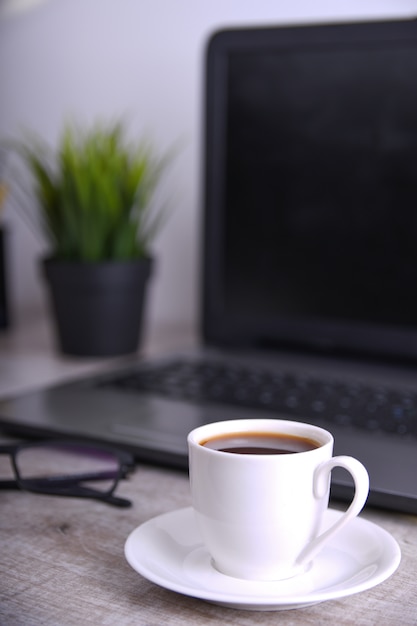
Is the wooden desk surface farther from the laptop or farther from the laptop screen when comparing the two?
the laptop screen

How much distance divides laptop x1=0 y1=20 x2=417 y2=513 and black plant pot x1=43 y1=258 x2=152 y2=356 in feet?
0.31

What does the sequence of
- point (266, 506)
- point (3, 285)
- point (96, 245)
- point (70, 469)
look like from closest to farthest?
point (266, 506)
point (70, 469)
point (96, 245)
point (3, 285)

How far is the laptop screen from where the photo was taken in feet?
2.63

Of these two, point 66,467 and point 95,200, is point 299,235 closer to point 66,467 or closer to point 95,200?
point 95,200

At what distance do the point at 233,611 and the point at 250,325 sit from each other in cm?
53

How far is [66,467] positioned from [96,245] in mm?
407

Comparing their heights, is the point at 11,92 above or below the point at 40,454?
above

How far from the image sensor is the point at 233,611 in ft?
1.29

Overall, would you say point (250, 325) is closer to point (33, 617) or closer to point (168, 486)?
point (168, 486)

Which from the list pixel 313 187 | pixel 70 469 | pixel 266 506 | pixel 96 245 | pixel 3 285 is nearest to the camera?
pixel 266 506

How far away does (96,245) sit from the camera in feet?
3.14

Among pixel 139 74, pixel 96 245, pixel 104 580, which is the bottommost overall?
pixel 104 580

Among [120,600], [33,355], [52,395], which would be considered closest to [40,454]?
[52,395]

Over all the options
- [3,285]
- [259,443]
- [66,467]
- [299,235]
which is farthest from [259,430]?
[3,285]
